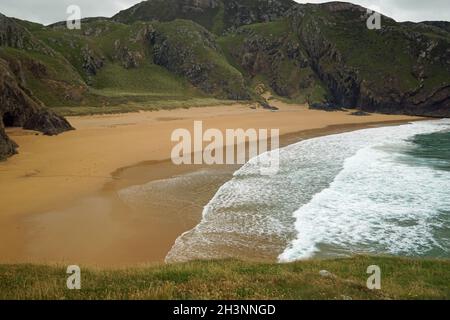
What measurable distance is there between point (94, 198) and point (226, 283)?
14402 mm

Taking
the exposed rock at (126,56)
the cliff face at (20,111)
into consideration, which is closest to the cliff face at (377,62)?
the exposed rock at (126,56)

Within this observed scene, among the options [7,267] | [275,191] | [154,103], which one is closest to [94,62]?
[154,103]

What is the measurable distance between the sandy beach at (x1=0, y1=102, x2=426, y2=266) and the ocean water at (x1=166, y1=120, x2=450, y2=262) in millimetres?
1411

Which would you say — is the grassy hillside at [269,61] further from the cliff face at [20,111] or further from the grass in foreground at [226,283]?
the grass in foreground at [226,283]

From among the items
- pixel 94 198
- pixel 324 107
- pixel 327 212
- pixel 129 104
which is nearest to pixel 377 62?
pixel 324 107

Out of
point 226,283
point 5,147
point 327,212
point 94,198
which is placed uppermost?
point 5,147

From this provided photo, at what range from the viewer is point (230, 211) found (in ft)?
66.4

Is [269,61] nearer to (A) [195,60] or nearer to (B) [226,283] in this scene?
(A) [195,60]

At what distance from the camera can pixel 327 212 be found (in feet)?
66.7

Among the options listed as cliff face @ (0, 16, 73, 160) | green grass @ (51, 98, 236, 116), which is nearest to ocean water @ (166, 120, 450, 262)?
cliff face @ (0, 16, 73, 160)

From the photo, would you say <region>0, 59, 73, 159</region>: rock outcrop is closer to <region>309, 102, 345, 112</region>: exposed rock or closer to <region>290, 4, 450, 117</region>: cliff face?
<region>309, 102, 345, 112</region>: exposed rock

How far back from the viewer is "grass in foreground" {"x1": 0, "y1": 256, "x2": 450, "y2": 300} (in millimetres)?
8289

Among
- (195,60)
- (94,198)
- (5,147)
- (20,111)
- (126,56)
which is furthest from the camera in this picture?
(195,60)
